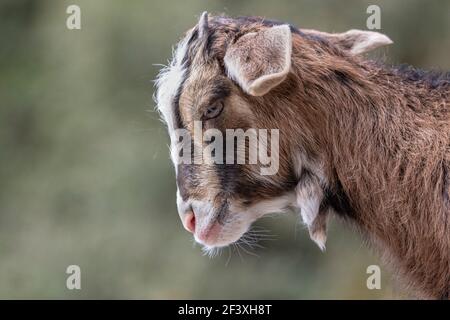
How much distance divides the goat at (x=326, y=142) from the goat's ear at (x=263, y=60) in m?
0.01

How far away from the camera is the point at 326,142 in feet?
17.3

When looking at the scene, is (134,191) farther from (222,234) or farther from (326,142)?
(326,142)

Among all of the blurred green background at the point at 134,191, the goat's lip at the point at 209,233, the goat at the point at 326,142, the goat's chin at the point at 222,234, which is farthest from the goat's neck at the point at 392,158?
the blurred green background at the point at 134,191

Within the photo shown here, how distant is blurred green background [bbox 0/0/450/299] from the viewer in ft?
42.2

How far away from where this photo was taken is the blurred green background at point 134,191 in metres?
12.9

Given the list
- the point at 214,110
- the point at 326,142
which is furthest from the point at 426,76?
the point at 214,110

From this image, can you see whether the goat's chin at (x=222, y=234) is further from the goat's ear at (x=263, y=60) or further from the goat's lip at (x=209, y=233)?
the goat's ear at (x=263, y=60)

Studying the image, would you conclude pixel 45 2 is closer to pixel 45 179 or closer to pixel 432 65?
pixel 45 179

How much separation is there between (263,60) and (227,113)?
0.41 metres

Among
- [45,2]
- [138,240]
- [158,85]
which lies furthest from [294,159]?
[45,2]

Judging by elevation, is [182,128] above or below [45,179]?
above

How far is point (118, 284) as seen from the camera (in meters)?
13.6

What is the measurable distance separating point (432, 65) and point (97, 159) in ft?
17.0

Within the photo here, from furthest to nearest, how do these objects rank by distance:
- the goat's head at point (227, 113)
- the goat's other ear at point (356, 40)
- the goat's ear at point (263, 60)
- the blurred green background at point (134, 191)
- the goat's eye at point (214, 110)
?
the blurred green background at point (134, 191), the goat's other ear at point (356, 40), the goat's eye at point (214, 110), the goat's head at point (227, 113), the goat's ear at point (263, 60)
